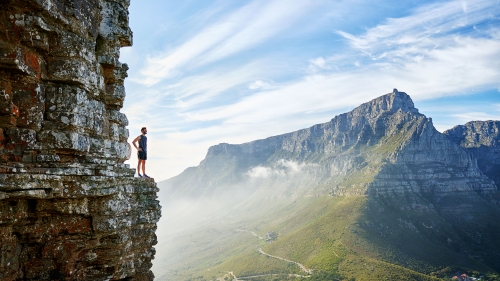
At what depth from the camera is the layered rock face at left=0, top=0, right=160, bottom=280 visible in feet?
25.1

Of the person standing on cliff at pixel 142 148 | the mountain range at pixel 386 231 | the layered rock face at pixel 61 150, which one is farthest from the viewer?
the mountain range at pixel 386 231

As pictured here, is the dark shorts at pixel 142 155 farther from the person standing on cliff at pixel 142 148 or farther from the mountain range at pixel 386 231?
the mountain range at pixel 386 231

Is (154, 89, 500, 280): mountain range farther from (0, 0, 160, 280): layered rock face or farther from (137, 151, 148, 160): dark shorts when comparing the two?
(0, 0, 160, 280): layered rock face

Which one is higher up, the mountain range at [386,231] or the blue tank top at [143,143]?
the blue tank top at [143,143]

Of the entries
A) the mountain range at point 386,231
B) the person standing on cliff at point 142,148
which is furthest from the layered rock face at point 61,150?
the mountain range at point 386,231

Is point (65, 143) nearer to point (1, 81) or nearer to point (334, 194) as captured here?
point (1, 81)

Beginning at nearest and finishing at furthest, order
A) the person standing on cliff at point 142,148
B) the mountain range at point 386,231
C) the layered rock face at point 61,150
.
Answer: the layered rock face at point 61,150
the person standing on cliff at point 142,148
the mountain range at point 386,231

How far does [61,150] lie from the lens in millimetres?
8617

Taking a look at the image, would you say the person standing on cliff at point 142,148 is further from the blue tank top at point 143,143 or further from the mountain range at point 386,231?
the mountain range at point 386,231

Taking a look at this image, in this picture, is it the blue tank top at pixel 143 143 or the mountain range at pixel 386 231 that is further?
the mountain range at pixel 386 231

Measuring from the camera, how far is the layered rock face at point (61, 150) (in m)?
7.64

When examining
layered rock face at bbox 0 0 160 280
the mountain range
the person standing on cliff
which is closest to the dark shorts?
the person standing on cliff

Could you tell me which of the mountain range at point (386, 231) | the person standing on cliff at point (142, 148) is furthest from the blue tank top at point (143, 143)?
the mountain range at point (386, 231)

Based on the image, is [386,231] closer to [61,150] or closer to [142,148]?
[142,148]
